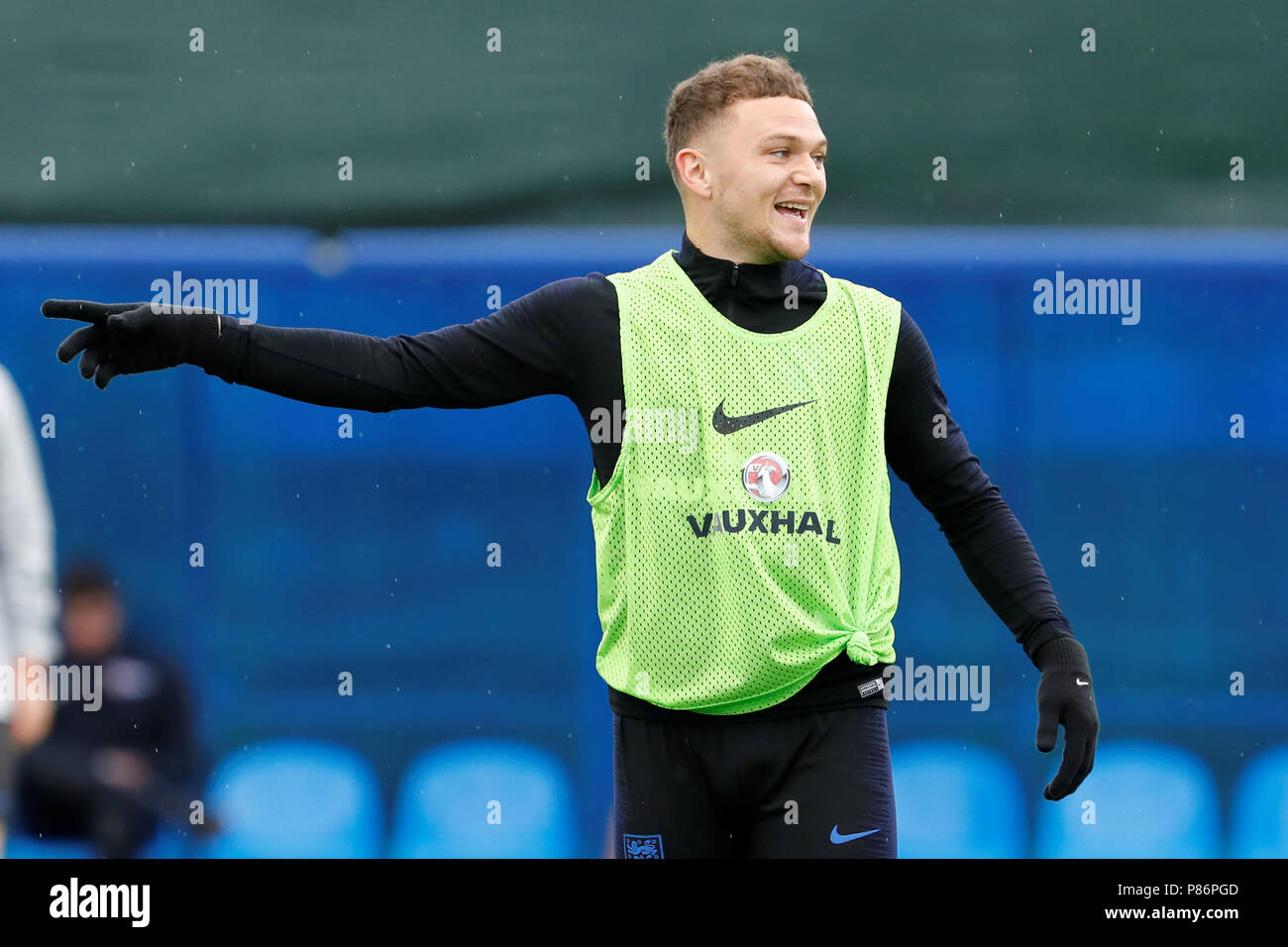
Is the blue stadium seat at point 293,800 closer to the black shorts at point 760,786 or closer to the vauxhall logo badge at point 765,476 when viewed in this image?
the black shorts at point 760,786

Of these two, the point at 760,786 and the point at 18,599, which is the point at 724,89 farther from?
the point at 18,599

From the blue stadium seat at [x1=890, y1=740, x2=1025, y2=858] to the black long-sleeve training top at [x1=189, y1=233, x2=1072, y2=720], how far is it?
2554mm

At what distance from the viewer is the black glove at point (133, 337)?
2.44 meters

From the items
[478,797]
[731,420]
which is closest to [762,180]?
[731,420]

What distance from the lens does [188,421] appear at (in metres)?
5.41

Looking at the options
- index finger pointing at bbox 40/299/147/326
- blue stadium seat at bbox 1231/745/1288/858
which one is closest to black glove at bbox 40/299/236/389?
index finger pointing at bbox 40/299/147/326

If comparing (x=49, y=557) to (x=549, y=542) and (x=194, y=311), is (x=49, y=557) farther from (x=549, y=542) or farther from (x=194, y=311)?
(x=194, y=311)

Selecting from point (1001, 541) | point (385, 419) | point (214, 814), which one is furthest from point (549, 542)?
point (1001, 541)

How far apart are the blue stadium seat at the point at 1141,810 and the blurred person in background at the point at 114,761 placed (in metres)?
2.84

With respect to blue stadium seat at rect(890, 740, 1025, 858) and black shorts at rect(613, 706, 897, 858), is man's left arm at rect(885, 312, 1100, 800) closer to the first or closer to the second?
black shorts at rect(613, 706, 897, 858)

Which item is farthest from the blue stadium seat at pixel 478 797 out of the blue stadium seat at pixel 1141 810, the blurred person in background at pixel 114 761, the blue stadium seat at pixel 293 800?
the blue stadium seat at pixel 1141 810

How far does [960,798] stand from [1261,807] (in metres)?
0.99

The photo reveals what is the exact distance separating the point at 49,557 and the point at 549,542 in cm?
164

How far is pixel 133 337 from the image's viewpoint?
8.03 ft
